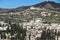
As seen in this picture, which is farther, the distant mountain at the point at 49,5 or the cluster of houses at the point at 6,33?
the distant mountain at the point at 49,5

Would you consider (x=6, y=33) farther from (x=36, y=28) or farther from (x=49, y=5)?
(x=49, y=5)

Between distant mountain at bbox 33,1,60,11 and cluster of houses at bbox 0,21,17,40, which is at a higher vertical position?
distant mountain at bbox 33,1,60,11

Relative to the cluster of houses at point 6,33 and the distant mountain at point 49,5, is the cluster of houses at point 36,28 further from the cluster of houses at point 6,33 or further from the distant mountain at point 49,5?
the distant mountain at point 49,5

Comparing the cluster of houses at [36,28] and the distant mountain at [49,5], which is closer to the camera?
the cluster of houses at [36,28]

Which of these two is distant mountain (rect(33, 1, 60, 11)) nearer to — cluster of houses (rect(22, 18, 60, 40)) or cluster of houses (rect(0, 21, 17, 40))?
cluster of houses (rect(22, 18, 60, 40))

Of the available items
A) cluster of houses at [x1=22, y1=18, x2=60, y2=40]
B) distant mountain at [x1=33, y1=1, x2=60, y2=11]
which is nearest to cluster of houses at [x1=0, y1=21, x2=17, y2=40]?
cluster of houses at [x1=22, y1=18, x2=60, y2=40]

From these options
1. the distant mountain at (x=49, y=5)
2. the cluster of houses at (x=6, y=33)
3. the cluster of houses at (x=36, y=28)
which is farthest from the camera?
the distant mountain at (x=49, y=5)

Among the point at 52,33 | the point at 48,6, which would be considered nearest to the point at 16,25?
the point at 52,33

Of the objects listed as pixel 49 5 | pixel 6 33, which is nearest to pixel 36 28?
pixel 6 33

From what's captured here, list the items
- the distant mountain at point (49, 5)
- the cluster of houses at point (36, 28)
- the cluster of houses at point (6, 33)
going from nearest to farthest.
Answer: the cluster of houses at point (6, 33), the cluster of houses at point (36, 28), the distant mountain at point (49, 5)

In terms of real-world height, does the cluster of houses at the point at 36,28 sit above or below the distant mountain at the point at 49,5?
below

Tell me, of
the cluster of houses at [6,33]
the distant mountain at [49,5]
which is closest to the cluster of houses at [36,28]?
the cluster of houses at [6,33]

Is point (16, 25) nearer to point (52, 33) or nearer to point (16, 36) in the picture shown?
point (16, 36)
